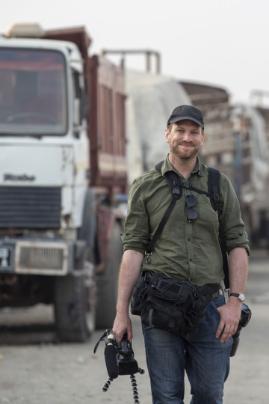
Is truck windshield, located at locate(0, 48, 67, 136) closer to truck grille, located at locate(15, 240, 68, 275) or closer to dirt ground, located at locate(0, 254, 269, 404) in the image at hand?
truck grille, located at locate(15, 240, 68, 275)

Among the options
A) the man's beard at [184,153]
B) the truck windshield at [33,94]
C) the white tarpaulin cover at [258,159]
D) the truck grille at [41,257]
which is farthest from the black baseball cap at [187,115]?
the white tarpaulin cover at [258,159]

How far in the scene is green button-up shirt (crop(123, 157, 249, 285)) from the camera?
5965mm

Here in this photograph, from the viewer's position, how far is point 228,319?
5.91 meters

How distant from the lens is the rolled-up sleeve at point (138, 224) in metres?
6.05

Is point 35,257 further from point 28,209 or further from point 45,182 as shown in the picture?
point 45,182

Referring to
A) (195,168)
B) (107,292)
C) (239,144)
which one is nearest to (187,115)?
(195,168)

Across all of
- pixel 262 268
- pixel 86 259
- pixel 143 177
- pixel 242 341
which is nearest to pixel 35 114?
pixel 86 259

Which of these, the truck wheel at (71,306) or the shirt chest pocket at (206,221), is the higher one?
the shirt chest pocket at (206,221)

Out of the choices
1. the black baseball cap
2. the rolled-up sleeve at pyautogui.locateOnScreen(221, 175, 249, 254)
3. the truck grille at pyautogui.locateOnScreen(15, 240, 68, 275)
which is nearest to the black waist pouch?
the rolled-up sleeve at pyautogui.locateOnScreen(221, 175, 249, 254)

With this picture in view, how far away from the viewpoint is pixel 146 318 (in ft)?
19.6

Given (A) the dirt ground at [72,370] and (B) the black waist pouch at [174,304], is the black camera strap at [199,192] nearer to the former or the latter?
(B) the black waist pouch at [174,304]

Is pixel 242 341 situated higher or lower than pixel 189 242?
lower

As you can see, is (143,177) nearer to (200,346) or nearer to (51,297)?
(200,346)

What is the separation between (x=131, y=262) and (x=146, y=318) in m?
0.26
